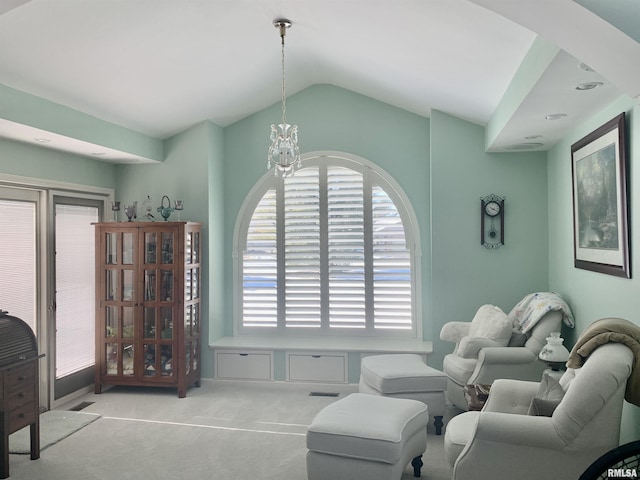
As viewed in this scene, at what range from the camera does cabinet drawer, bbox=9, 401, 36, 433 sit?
11.2ft

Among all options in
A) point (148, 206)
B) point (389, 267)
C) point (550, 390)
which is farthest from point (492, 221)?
point (148, 206)

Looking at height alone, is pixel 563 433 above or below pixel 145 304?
below

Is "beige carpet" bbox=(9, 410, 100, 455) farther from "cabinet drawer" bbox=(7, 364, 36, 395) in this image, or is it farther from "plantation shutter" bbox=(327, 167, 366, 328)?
"plantation shutter" bbox=(327, 167, 366, 328)

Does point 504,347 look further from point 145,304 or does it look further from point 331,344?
point 145,304

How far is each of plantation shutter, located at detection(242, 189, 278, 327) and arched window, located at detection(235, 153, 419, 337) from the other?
0.01 m

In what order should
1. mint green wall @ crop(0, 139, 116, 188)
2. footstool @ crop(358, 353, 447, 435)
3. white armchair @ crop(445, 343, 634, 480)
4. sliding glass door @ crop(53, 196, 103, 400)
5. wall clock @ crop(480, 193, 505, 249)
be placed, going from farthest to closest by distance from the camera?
A: 1. wall clock @ crop(480, 193, 505, 249)
2. sliding glass door @ crop(53, 196, 103, 400)
3. mint green wall @ crop(0, 139, 116, 188)
4. footstool @ crop(358, 353, 447, 435)
5. white armchair @ crop(445, 343, 634, 480)

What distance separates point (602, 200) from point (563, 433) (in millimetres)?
1547

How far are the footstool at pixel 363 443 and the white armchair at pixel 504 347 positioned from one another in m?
1.02

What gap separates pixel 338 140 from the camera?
219 inches

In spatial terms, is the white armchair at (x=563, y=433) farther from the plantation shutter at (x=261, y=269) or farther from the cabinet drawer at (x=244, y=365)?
the plantation shutter at (x=261, y=269)

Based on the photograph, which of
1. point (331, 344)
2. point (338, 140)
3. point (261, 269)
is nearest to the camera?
point (331, 344)

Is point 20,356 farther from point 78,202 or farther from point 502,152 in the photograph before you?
point 502,152

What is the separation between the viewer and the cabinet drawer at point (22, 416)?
11.2ft

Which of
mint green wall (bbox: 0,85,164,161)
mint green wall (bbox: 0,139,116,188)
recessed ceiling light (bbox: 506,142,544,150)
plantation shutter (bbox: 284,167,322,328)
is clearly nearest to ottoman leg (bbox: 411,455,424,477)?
plantation shutter (bbox: 284,167,322,328)
